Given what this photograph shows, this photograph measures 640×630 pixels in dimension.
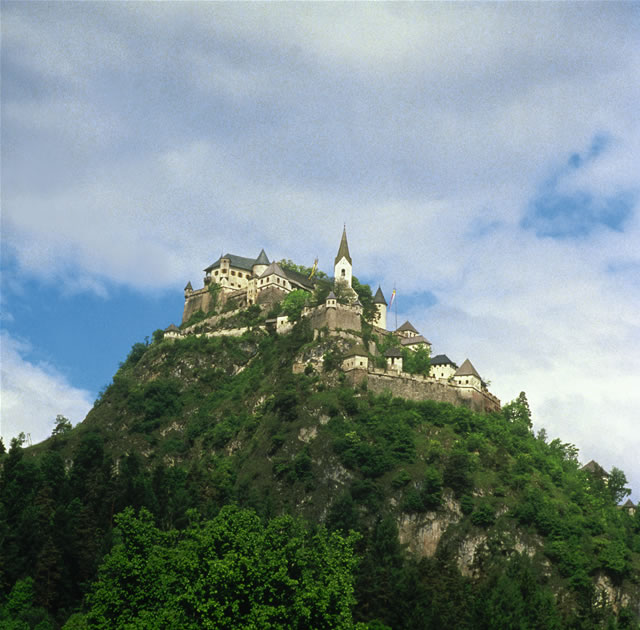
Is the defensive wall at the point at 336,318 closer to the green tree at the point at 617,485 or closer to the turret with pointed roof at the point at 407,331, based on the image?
the turret with pointed roof at the point at 407,331

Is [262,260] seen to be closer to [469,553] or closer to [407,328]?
[407,328]

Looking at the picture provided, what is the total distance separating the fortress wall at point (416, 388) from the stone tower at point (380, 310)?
23.1m

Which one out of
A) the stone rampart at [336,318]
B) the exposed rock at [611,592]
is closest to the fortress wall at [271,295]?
the stone rampart at [336,318]

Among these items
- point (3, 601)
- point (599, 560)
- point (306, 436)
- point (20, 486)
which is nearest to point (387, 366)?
point (306, 436)

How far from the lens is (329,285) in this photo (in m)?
146

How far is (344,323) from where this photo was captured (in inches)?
5379

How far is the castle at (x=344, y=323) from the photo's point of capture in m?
128

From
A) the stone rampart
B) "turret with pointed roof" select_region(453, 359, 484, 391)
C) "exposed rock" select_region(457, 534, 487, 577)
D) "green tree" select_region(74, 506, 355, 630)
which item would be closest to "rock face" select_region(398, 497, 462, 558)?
"exposed rock" select_region(457, 534, 487, 577)

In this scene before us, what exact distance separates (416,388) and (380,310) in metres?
27.9

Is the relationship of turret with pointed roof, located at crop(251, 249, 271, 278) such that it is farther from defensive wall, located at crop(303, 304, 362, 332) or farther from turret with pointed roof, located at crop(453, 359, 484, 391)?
turret with pointed roof, located at crop(453, 359, 484, 391)

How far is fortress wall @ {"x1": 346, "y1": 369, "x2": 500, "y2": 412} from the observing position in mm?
126562

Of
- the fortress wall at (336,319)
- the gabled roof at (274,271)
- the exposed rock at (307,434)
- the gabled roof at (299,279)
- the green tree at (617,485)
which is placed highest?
the gabled roof at (299,279)

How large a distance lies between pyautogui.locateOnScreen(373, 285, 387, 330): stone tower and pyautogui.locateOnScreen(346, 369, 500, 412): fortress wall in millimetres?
23092

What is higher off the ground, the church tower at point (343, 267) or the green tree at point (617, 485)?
the church tower at point (343, 267)
